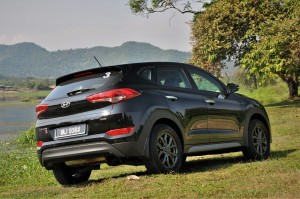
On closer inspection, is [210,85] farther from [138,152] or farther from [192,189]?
[192,189]

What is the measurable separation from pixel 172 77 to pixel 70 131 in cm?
211

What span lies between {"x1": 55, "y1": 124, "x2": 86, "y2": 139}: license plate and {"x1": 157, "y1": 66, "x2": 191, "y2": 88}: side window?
1584 millimetres

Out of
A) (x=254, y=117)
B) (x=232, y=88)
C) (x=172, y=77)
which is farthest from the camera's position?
(x=254, y=117)

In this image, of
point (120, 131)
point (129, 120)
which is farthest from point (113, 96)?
point (120, 131)

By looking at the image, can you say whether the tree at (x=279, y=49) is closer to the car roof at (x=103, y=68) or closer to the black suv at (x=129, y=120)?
the black suv at (x=129, y=120)

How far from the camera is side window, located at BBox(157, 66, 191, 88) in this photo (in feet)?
29.1

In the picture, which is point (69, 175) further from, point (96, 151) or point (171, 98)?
point (171, 98)

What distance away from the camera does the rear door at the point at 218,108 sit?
9445mm

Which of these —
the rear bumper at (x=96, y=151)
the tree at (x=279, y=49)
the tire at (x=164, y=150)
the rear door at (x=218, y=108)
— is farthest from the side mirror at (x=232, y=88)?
the tree at (x=279, y=49)

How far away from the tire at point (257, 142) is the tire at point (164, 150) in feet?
7.12

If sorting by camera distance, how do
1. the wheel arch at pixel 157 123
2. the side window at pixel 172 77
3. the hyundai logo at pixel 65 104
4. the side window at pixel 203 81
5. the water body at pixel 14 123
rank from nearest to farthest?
the wheel arch at pixel 157 123 → the hyundai logo at pixel 65 104 → the side window at pixel 172 77 → the side window at pixel 203 81 → the water body at pixel 14 123

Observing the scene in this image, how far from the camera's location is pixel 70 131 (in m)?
8.06

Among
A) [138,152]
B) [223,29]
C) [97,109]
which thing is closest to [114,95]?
[97,109]

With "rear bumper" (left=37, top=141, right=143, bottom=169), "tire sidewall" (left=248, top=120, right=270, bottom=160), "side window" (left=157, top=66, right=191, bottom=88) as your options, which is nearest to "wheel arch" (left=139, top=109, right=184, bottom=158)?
"rear bumper" (left=37, top=141, right=143, bottom=169)
